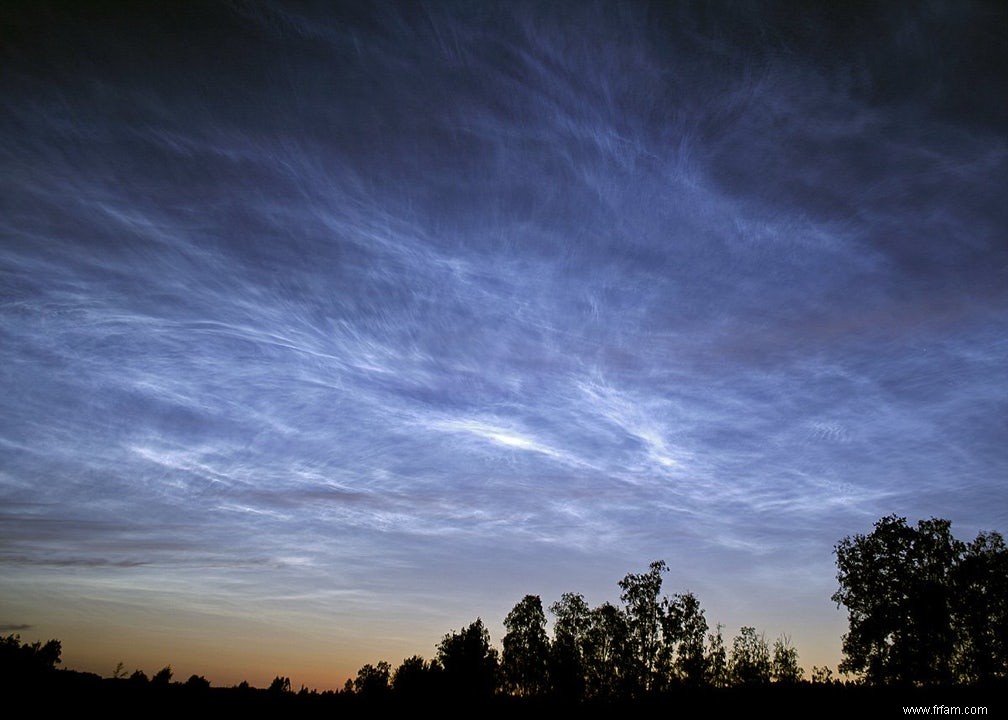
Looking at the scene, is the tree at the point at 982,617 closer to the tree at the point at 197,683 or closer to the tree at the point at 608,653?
the tree at the point at 608,653

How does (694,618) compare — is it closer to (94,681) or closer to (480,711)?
(480,711)

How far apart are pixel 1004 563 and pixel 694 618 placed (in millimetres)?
30784

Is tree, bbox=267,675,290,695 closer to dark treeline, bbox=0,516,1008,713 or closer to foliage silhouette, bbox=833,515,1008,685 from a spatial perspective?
dark treeline, bbox=0,516,1008,713

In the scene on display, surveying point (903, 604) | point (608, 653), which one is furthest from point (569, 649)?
point (903, 604)

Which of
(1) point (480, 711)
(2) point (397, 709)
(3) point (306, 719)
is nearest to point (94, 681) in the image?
(3) point (306, 719)

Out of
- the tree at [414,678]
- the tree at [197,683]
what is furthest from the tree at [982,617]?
the tree at [197,683]

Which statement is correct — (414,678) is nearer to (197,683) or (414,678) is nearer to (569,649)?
(569,649)

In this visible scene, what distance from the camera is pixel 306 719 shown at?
16.4 m

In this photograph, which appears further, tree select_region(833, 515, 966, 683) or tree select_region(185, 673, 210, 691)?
tree select_region(833, 515, 966, 683)

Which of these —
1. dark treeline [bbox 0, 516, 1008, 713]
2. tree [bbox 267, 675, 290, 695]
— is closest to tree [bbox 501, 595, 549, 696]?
dark treeline [bbox 0, 516, 1008, 713]

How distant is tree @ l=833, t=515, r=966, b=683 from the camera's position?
128 feet

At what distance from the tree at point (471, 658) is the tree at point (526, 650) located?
2655 mm

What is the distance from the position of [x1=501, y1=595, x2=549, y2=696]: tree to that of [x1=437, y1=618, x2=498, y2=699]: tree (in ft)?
8.71

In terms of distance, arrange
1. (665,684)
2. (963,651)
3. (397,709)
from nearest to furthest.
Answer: (397,709) < (963,651) < (665,684)
